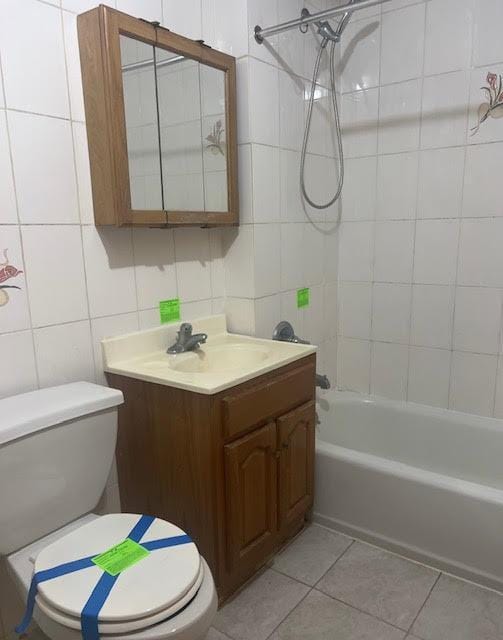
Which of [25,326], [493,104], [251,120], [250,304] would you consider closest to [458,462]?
[250,304]

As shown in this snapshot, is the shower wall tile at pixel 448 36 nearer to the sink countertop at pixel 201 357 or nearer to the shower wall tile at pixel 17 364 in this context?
the sink countertop at pixel 201 357

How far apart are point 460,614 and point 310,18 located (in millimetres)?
2162

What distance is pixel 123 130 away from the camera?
57.2 inches

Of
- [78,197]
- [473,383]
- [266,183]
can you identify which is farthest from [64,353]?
[473,383]

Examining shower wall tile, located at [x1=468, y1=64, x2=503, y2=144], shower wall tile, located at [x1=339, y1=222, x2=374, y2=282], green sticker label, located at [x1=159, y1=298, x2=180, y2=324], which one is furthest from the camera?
shower wall tile, located at [x1=339, y1=222, x2=374, y2=282]

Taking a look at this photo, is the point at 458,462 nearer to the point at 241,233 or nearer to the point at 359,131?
the point at 241,233

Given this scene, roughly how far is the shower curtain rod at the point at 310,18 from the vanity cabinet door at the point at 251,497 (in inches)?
57.6

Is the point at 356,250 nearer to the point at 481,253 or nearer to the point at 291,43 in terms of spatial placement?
the point at 481,253

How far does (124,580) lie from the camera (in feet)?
3.45

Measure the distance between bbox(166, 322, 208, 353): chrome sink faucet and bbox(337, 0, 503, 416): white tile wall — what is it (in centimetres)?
103

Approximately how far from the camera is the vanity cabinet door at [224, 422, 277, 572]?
150 cm

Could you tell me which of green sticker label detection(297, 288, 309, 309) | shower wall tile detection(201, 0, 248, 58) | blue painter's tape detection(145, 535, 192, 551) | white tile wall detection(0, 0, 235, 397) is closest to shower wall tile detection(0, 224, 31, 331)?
white tile wall detection(0, 0, 235, 397)

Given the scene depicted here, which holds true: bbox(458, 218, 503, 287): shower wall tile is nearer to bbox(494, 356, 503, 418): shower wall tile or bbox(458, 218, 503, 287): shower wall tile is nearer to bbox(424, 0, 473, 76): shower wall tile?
bbox(494, 356, 503, 418): shower wall tile

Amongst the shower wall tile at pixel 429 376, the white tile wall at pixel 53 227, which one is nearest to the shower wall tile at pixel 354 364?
the shower wall tile at pixel 429 376
